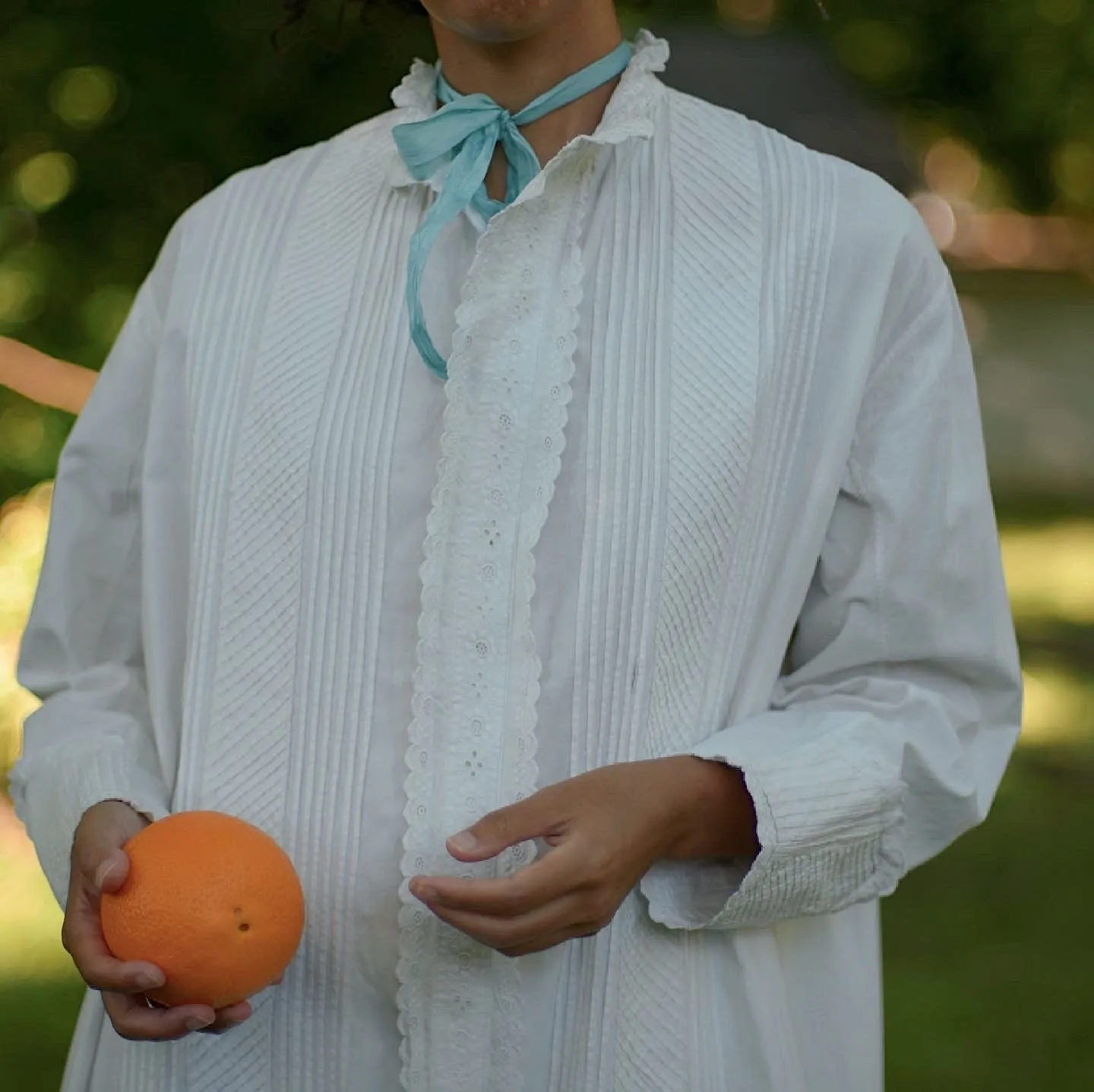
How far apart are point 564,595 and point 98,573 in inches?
22.1

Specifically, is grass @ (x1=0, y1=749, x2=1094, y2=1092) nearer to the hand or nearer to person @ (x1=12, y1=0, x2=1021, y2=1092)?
person @ (x1=12, y1=0, x2=1021, y2=1092)

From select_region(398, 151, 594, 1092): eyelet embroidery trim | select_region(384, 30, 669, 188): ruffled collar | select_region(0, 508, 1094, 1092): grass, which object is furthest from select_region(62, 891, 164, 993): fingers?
select_region(0, 508, 1094, 1092): grass

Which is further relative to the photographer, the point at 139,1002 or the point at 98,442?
the point at 98,442

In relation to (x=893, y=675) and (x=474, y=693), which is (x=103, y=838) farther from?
(x=893, y=675)

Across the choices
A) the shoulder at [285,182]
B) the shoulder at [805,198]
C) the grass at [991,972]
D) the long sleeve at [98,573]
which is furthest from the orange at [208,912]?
the grass at [991,972]

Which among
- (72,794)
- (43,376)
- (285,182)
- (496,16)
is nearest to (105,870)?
(72,794)

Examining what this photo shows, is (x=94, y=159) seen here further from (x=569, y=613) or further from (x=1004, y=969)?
(x=1004, y=969)

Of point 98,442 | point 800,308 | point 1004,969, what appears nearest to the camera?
point 800,308

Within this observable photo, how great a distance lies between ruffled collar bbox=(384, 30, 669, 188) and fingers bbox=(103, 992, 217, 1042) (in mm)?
843

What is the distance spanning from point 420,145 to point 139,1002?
2.89ft

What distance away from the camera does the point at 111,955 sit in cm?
161

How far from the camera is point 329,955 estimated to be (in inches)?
66.8

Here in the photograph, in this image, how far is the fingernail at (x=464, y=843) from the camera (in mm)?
1509

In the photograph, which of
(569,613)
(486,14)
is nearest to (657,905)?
(569,613)
